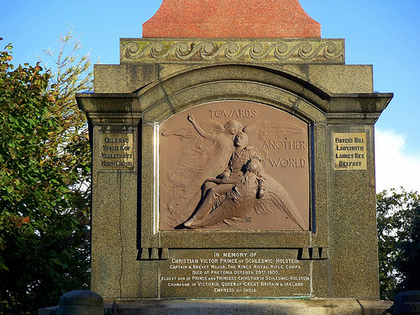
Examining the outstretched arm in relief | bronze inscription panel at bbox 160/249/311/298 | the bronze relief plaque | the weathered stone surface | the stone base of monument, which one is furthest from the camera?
Result: the weathered stone surface

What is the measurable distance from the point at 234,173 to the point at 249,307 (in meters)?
2.30

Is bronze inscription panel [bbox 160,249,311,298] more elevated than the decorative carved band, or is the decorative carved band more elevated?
the decorative carved band

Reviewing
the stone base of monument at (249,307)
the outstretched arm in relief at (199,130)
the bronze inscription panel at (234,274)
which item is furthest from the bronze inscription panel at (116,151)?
the stone base of monument at (249,307)

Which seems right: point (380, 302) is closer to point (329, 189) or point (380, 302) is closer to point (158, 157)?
point (329, 189)

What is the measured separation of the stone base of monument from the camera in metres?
11.9

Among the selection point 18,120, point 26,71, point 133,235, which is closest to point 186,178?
point 133,235

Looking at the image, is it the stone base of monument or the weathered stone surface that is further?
the weathered stone surface

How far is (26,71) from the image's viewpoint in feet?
76.4

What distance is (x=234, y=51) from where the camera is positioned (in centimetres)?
1334

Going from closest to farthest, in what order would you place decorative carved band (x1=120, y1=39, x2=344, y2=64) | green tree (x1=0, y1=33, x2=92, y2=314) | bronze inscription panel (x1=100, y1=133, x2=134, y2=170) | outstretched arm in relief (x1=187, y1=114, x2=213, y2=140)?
bronze inscription panel (x1=100, y1=133, x2=134, y2=170), outstretched arm in relief (x1=187, y1=114, x2=213, y2=140), decorative carved band (x1=120, y1=39, x2=344, y2=64), green tree (x1=0, y1=33, x2=92, y2=314)

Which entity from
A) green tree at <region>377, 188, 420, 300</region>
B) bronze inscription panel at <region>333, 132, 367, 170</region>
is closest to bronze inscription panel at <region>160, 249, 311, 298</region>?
bronze inscription panel at <region>333, 132, 367, 170</region>

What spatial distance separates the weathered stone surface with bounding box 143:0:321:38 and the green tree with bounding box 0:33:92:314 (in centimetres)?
822

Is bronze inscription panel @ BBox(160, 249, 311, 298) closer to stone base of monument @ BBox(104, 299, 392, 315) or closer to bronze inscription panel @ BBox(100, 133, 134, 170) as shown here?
stone base of monument @ BBox(104, 299, 392, 315)

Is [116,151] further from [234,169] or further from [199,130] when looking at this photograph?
[234,169]
